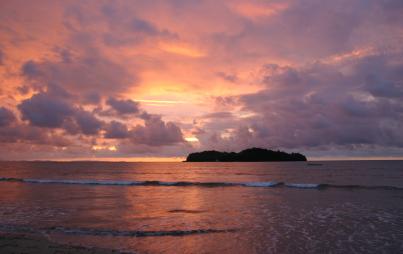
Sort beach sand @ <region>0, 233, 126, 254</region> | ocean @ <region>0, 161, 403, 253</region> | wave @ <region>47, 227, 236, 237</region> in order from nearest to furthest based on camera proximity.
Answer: beach sand @ <region>0, 233, 126, 254</region>, ocean @ <region>0, 161, 403, 253</region>, wave @ <region>47, 227, 236, 237</region>

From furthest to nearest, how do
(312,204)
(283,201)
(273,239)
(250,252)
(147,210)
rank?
1. (283,201)
2. (312,204)
3. (147,210)
4. (273,239)
5. (250,252)

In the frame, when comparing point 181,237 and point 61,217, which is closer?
point 181,237

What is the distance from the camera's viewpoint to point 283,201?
33.2 m

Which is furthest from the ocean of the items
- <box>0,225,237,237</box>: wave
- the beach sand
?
the beach sand

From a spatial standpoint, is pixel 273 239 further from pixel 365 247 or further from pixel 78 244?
pixel 78 244

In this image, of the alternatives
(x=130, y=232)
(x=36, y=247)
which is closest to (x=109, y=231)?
(x=130, y=232)

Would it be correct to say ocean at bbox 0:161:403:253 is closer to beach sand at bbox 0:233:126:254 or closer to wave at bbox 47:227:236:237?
wave at bbox 47:227:236:237

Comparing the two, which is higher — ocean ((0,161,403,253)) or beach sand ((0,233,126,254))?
beach sand ((0,233,126,254))

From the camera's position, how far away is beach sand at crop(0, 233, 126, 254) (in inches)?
554

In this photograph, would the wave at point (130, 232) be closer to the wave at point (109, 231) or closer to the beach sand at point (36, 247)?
the wave at point (109, 231)

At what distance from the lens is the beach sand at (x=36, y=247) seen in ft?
46.2

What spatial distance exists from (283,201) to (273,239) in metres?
16.3

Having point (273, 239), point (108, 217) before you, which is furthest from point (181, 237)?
point (108, 217)


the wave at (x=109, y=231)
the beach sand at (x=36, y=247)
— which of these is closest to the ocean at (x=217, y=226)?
the wave at (x=109, y=231)
